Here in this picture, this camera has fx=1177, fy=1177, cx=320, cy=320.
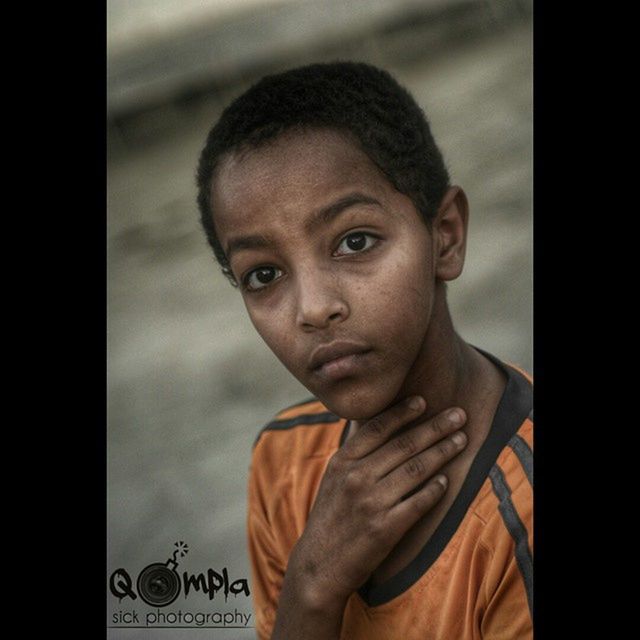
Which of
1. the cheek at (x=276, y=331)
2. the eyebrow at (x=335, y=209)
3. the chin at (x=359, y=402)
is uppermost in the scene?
the eyebrow at (x=335, y=209)

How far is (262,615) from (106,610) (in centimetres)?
30

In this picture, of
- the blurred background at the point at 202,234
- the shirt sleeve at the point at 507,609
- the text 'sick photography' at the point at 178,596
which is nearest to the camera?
the shirt sleeve at the point at 507,609

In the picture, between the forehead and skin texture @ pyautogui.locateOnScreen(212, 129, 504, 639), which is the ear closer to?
skin texture @ pyautogui.locateOnScreen(212, 129, 504, 639)

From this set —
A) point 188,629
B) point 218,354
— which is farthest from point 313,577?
point 218,354

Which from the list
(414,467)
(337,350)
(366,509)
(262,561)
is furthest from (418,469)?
(262,561)

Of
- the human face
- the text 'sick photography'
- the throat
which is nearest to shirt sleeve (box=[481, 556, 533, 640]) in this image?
the throat

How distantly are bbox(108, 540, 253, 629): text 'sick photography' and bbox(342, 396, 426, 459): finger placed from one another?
36 cm

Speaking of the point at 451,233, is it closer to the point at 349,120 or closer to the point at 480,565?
the point at 349,120

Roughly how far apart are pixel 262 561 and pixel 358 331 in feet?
1.59

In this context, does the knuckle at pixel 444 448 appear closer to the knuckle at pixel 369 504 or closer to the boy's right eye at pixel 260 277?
the knuckle at pixel 369 504

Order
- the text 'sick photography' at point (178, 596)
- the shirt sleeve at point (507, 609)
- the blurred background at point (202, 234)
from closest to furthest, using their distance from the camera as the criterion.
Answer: the shirt sleeve at point (507, 609) → the blurred background at point (202, 234) → the text 'sick photography' at point (178, 596)

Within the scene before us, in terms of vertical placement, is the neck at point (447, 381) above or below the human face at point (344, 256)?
below

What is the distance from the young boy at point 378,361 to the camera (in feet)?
6.33

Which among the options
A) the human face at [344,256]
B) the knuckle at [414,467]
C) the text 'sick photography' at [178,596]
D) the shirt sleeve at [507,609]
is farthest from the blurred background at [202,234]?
the shirt sleeve at [507,609]
